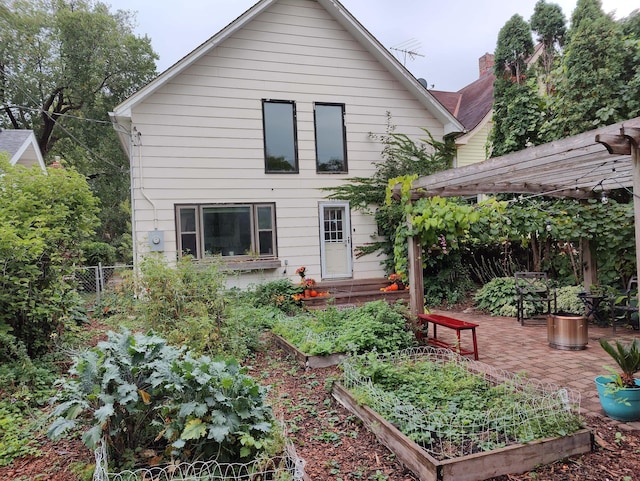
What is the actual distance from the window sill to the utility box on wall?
4.66 feet

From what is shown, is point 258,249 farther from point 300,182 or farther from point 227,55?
point 227,55

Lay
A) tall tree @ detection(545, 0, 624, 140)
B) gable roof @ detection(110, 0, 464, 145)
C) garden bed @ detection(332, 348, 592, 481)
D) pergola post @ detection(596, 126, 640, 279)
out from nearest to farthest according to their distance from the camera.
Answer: garden bed @ detection(332, 348, 592, 481)
pergola post @ detection(596, 126, 640, 279)
tall tree @ detection(545, 0, 624, 140)
gable roof @ detection(110, 0, 464, 145)

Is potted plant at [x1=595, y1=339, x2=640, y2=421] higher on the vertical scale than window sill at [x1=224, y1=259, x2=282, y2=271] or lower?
lower

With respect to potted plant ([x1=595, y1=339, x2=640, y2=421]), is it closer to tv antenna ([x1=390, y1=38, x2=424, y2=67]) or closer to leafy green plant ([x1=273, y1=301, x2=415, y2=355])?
leafy green plant ([x1=273, y1=301, x2=415, y2=355])

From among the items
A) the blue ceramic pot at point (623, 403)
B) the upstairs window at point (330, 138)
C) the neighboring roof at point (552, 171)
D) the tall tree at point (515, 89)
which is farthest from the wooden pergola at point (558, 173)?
the upstairs window at point (330, 138)

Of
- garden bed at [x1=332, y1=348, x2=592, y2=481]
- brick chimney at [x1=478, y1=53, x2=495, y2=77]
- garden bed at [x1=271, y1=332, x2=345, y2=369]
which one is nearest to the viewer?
garden bed at [x1=332, y1=348, x2=592, y2=481]

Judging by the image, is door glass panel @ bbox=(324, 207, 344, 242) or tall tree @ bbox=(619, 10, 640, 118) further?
door glass panel @ bbox=(324, 207, 344, 242)

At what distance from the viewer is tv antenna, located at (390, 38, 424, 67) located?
14789 millimetres

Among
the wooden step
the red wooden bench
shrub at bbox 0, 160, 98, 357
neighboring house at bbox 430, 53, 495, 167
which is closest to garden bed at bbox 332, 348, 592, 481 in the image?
the red wooden bench

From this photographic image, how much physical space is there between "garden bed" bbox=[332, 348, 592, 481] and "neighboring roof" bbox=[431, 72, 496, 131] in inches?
470

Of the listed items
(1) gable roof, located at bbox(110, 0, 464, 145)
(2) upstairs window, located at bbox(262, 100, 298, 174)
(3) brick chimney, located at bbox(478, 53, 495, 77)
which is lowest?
(2) upstairs window, located at bbox(262, 100, 298, 174)

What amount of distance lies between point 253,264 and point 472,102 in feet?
39.9

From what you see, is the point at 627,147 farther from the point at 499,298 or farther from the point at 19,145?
the point at 19,145

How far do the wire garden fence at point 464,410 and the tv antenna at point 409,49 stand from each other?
13852 millimetres
